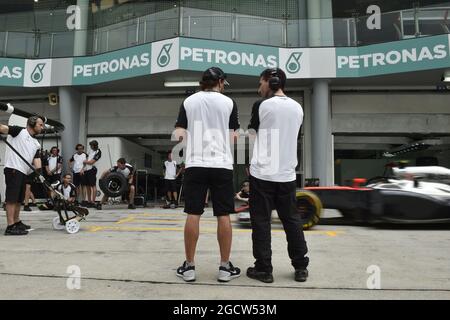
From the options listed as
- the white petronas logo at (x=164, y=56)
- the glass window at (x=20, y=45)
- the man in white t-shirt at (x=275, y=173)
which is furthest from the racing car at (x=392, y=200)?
the glass window at (x=20, y=45)

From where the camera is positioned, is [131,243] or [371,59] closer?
[131,243]

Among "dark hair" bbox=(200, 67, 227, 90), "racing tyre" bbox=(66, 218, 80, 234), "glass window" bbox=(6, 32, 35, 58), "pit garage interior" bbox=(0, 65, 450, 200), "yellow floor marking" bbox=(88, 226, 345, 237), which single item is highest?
"glass window" bbox=(6, 32, 35, 58)

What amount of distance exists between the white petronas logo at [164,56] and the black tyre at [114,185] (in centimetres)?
323

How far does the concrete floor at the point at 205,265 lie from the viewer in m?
2.42

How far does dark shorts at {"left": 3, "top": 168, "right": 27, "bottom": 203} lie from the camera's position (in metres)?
4.77

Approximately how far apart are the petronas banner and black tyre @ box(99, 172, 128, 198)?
9.91 ft

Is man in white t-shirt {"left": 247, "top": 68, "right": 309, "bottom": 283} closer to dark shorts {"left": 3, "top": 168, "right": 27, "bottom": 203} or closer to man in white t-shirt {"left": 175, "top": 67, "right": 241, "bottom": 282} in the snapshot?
man in white t-shirt {"left": 175, "top": 67, "right": 241, "bottom": 282}

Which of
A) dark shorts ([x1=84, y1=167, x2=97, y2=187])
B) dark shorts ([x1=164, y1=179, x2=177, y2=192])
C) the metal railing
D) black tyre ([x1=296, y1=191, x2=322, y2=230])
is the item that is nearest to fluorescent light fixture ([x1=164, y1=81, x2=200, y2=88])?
the metal railing

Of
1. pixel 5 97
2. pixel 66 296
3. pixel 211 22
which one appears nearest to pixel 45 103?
pixel 5 97

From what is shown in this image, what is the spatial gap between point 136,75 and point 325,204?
23.3ft

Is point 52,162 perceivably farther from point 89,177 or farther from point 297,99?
point 297,99

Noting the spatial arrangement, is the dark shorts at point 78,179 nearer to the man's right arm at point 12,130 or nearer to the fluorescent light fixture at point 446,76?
the man's right arm at point 12,130
